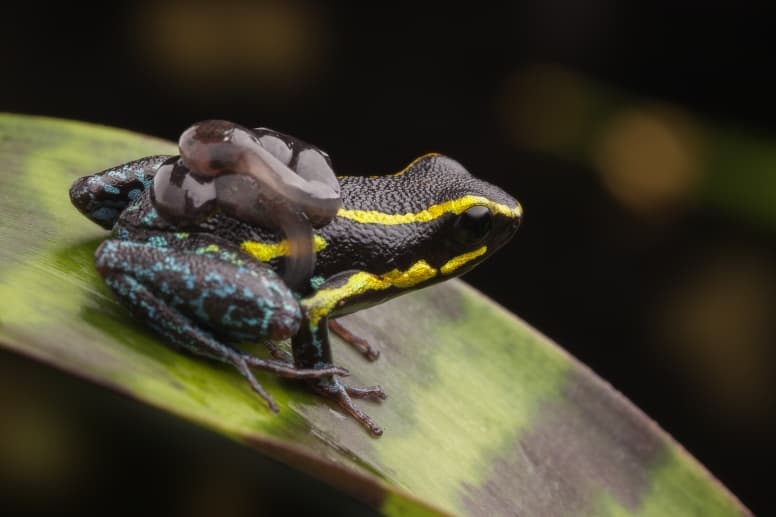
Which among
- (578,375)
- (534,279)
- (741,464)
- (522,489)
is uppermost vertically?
(578,375)

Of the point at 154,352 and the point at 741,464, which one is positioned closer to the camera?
the point at 154,352

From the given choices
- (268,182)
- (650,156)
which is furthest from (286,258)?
(650,156)

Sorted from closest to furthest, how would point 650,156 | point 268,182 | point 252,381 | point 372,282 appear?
point 252,381
point 268,182
point 372,282
point 650,156

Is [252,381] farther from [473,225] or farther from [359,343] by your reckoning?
[473,225]

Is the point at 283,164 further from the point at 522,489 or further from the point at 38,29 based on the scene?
the point at 38,29

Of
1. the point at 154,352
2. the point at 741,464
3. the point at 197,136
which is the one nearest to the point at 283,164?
the point at 197,136

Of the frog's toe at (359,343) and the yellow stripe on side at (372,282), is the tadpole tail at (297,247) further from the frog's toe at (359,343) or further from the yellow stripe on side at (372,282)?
the frog's toe at (359,343)

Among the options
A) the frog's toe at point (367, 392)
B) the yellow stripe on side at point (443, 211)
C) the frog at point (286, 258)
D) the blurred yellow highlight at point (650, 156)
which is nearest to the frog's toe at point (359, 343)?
the frog at point (286, 258)
